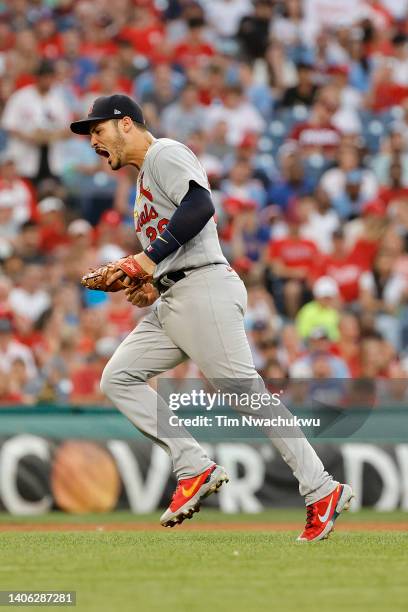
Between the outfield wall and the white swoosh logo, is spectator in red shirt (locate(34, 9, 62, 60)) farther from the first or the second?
the white swoosh logo

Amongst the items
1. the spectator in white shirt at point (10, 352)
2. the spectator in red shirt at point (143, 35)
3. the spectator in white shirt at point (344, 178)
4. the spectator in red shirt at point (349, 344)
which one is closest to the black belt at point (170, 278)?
the spectator in white shirt at point (10, 352)

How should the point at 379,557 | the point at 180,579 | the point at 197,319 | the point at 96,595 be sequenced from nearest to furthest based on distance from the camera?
the point at 96,595 < the point at 180,579 < the point at 379,557 < the point at 197,319

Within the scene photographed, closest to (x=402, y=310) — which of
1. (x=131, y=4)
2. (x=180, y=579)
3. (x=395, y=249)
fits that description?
(x=395, y=249)

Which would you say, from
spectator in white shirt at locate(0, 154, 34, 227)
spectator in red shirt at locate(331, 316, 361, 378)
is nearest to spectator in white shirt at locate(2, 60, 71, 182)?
spectator in white shirt at locate(0, 154, 34, 227)

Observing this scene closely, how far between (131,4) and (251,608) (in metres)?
13.1

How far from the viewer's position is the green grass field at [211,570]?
424cm

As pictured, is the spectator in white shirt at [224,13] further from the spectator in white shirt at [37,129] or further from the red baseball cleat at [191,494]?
the red baseball cleat at [191,494]

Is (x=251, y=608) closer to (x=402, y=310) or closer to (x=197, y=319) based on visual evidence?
(x=197, y=319)

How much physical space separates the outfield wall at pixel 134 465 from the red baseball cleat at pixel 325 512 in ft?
11.9

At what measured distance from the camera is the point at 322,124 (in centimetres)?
1473

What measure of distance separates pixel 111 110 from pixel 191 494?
1.89m

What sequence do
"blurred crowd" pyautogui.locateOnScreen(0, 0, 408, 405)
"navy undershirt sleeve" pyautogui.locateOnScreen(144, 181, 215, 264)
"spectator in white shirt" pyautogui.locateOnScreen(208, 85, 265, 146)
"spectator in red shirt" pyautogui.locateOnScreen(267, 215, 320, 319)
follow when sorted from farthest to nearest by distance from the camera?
"spectator in white shirt" pyautogui.locateOnScreen(208, 85, 265, 146), "spectator in red shirt" pyautogui.locateOnScreen(267, 215, 320, 319), "blurred crowd" pyautogui.locateOnScreen(0, 0, 408, 405), "navy undershirt sleeve" pyautogui.locateOnScreen(144, 181, 215, 264)

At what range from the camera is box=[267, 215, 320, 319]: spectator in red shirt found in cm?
1224

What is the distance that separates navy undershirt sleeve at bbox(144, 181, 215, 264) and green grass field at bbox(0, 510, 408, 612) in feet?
4.53
